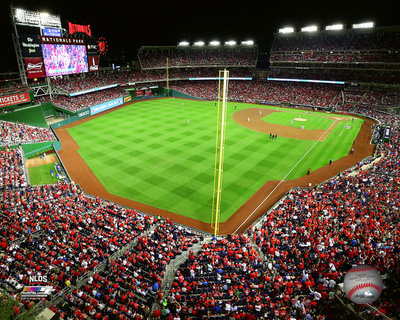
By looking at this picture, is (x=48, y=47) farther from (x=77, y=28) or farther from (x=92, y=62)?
(x=77, y=28)

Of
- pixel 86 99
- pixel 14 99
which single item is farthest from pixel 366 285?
pixel 86 99

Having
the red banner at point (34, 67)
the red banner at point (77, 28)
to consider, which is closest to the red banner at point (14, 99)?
the red banner at point (34, 67)

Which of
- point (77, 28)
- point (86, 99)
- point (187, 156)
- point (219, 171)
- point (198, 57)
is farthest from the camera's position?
point (198, 57)

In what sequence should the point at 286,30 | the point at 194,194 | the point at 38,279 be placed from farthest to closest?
the point at 286,30 < the point at 194,194 < the point at 38,279

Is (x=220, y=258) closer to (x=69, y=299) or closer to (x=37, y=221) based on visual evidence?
(x=69, y=299)

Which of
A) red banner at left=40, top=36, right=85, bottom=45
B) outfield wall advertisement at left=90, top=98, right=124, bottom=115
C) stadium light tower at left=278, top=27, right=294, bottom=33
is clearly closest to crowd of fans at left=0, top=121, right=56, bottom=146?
outfield wall advertisement at left=90, top=98, right=124, bottom=115

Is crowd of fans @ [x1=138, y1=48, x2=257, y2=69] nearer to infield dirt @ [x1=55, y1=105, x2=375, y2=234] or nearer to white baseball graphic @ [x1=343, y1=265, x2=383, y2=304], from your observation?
infield dirt @ [x1=55, y1=105, x2=375, y2=234]

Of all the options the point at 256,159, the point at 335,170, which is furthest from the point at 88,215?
the point at 335,170
